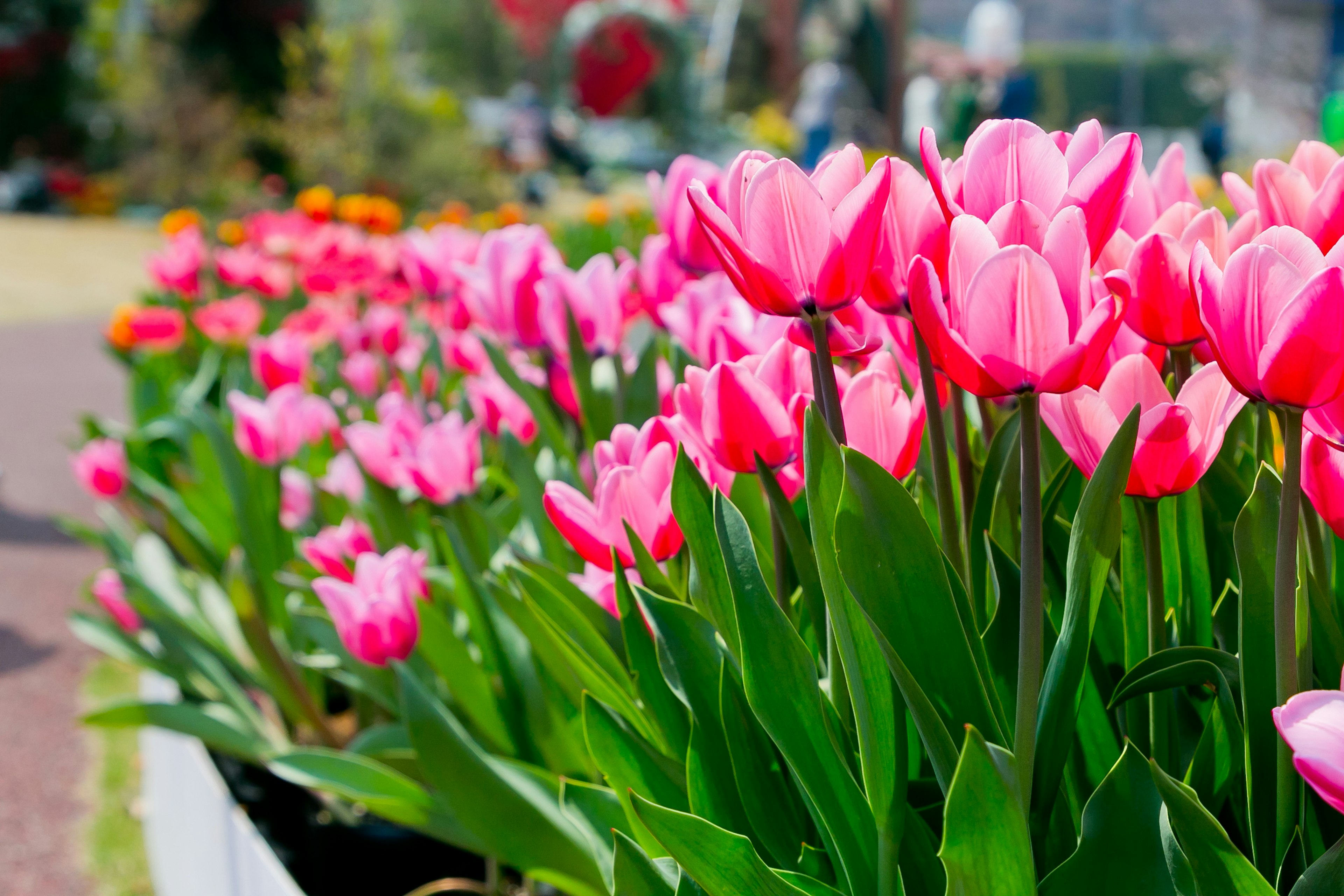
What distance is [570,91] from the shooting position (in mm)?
36719

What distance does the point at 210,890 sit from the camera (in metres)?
1.89

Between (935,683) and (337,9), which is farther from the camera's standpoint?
(337,9)

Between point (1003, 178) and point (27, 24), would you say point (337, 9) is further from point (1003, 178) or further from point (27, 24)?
point (1003, 178)

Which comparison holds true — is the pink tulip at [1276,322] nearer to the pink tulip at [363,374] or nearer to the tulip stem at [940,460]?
the tulip stem at [940,460]

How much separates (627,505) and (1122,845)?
44cm

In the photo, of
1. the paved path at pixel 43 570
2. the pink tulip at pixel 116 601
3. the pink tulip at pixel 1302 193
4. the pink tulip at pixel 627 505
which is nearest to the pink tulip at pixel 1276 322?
the pink tulip at pixel 1302 193

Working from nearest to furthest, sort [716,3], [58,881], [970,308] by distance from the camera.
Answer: [970,308]
[58,881]
[716,3]

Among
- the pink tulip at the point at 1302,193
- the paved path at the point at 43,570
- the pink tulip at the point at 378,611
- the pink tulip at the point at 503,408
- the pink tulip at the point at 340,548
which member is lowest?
the paved path at the point at 43,570

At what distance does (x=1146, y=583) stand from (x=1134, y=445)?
10.1 inches

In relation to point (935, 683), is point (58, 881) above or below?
below

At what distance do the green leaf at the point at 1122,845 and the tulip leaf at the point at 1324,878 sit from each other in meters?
0.10

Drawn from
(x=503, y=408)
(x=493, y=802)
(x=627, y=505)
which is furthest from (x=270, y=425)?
(x=627, y=505)

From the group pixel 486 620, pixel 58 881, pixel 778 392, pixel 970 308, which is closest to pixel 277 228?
pixel 58 881

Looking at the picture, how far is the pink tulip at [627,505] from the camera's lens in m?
1.00
